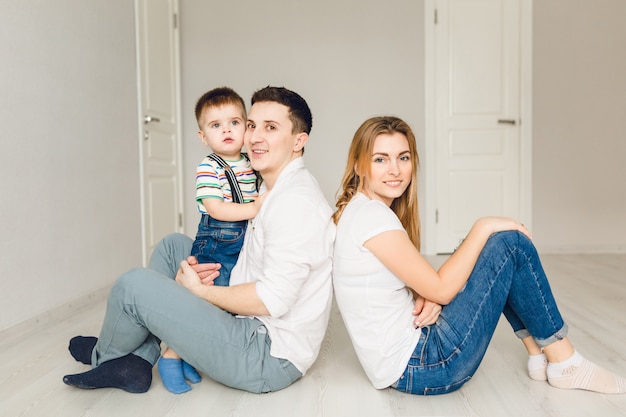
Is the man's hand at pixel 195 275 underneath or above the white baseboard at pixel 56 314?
above

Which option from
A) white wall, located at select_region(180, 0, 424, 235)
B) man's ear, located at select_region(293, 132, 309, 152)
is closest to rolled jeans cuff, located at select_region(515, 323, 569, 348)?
man's ear, located at select_region(293, 132, 309, 152)

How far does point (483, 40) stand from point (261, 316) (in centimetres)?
403

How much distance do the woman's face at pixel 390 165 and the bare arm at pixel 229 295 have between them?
0.46 m

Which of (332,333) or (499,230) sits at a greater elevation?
(499,230)

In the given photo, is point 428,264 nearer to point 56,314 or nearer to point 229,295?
point 229,295

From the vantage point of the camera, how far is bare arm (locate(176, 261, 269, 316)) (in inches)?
63.6

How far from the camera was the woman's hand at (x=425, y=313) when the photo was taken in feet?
5.48

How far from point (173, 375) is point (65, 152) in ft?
5.38

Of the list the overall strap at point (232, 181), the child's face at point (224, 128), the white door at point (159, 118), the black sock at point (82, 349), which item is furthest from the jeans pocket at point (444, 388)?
the white door at point (159, 118)

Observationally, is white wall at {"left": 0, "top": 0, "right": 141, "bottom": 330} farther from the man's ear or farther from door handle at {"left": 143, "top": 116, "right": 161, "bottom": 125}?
the man's ear

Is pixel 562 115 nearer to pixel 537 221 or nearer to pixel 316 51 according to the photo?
pixel 537 221

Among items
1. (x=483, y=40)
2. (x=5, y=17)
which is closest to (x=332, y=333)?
(x=5, y=17)

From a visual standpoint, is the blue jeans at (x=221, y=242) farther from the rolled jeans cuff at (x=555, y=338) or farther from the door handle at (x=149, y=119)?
the door handle at (x=149, y=119)

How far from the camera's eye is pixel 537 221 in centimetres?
512
